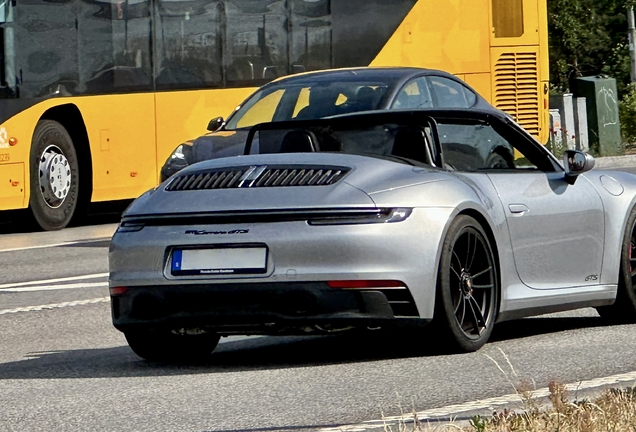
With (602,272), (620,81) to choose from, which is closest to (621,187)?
(602,272)

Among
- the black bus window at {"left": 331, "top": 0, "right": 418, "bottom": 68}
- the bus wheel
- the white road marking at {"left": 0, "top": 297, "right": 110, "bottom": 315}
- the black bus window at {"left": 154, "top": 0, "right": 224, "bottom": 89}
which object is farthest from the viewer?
the black bus window at {"left": 331, "top": 0, "right": 418, "bottom": 68}

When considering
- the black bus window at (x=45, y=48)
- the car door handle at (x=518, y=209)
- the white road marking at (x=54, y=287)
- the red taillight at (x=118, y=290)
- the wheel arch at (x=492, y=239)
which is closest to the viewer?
the red taillight at (x=118, y=290)

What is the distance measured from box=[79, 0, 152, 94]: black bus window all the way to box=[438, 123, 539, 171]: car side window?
36.6 feet

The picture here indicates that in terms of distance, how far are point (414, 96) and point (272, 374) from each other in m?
7.22

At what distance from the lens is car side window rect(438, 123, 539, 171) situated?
8.32 m

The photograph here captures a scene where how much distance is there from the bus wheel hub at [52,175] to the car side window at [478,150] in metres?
10.9

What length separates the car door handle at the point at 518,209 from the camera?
8219mm

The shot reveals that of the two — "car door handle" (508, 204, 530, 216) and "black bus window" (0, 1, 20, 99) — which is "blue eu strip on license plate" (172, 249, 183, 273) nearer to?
"car door handle" (508, 204, 530, 216)

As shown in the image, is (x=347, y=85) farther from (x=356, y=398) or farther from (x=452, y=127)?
(x=356, y=398)

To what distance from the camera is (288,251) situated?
288 inches

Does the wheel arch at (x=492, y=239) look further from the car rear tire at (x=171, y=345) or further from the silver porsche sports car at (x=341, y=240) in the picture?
the car rear tire at (x=171, y=345)

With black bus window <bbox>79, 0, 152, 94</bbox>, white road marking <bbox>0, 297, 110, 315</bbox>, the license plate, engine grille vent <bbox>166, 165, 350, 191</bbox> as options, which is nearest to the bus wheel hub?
black bus window <bbox>79, 0, 152, 94</bbox>

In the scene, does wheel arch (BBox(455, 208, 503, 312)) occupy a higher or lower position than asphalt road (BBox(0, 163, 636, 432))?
higher

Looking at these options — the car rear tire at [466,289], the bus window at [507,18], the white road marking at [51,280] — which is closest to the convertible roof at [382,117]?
the car rear tire at [466,289]
